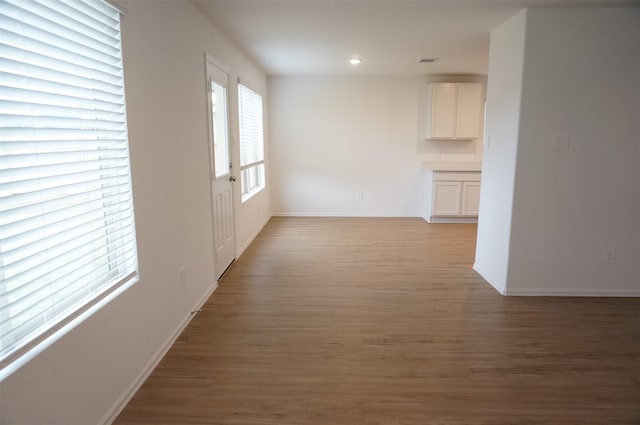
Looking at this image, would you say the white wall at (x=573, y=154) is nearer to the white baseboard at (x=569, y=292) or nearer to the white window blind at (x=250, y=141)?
the white baseboard at (x=569, y=292)

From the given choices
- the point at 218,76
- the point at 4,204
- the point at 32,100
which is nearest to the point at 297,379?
the point at 4,204

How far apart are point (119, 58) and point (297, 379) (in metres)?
1.97

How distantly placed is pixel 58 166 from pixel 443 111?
19.4 ft

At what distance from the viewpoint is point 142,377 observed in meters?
2.21

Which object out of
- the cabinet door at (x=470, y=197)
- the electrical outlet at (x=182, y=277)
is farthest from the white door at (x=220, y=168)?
the cabinet door at (x=470, y=197)

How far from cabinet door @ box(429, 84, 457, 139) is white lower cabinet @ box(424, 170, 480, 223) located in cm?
70

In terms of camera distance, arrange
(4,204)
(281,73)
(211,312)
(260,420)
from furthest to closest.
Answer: (281,73)
(211,312)
(260,420)
(4,204)

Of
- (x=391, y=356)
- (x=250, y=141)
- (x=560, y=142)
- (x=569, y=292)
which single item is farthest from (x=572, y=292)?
(x=250, y=141)

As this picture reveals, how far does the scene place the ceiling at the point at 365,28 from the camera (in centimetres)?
302

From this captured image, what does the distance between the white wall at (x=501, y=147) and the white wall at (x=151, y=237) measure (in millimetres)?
2634

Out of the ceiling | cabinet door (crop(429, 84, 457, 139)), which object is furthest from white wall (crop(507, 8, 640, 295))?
cabinet door (crop(429, 84, 457, 139))

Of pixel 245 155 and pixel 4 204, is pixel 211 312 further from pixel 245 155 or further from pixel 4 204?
pixel 245 155

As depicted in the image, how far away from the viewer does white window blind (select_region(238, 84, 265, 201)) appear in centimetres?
496

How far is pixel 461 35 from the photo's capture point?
3.91 m
